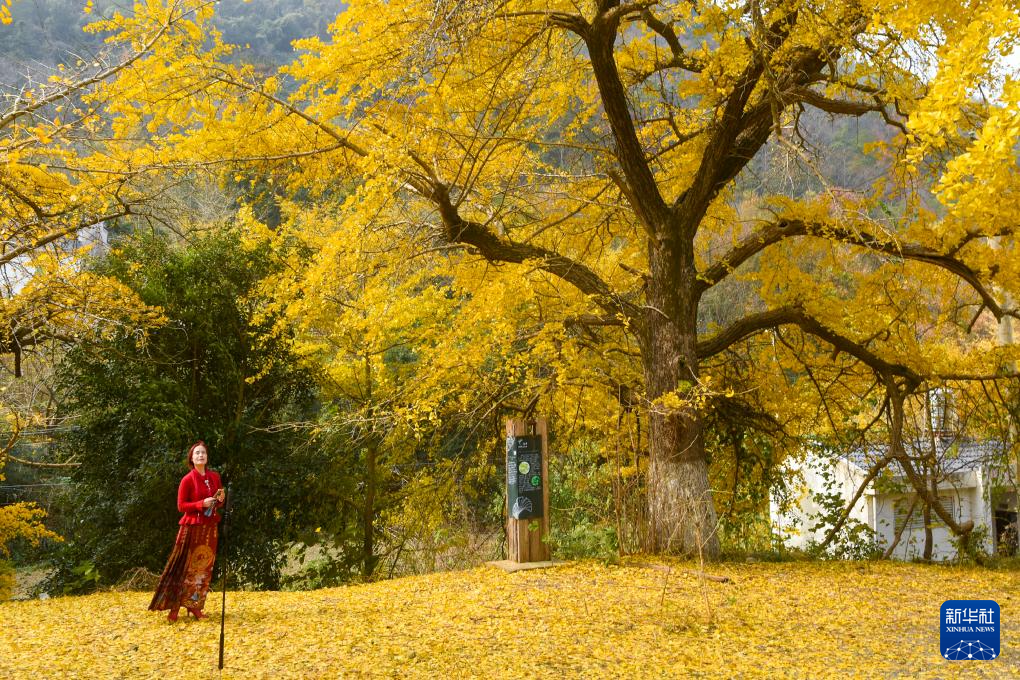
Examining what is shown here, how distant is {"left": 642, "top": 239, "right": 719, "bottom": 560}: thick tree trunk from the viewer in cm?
796

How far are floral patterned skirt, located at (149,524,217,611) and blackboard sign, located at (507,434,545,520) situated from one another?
289 centimetres

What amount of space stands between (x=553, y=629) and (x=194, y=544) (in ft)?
8.68

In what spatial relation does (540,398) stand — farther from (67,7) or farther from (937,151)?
(67,7)

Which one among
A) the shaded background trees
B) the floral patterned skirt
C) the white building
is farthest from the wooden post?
the shaded background trees

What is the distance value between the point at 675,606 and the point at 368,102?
5.38m

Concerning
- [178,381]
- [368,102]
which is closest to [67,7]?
[178,381]

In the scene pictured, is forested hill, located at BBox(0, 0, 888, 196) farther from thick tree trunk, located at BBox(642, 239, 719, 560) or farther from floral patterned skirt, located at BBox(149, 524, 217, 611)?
floral patterned skirt, located at BBox(149, 524, 217, 611)

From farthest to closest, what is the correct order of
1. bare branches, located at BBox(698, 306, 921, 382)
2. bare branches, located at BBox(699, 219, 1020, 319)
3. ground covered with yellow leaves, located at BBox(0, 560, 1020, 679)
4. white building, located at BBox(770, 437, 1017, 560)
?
white building, located at BBox(770, 437, 1017, 560) → bare branches, located at BBox(698, 306, 921, 382) → bare branches, located at BBox(699, 219, 1020, 319) → ground covered with yellow leaves, located at BBox(0, 560, 1020, 679)

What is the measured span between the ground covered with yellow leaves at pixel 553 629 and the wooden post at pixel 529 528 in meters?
0.41

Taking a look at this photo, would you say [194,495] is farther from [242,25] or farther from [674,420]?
[242,25]

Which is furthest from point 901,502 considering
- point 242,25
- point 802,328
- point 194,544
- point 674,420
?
point 242,25

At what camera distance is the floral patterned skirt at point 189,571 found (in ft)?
19.4

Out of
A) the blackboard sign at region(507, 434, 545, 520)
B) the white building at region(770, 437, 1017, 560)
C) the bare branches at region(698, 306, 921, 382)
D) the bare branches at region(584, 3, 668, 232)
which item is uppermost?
the bare branches at region(584, 3, 668, 232)

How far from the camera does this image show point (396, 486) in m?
13.6
